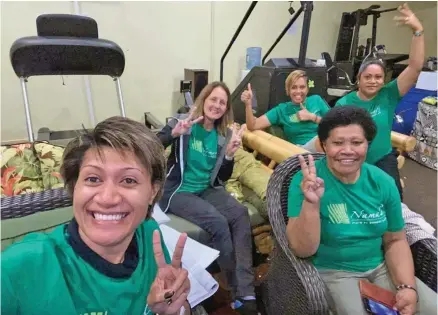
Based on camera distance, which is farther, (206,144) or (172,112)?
(172,112)

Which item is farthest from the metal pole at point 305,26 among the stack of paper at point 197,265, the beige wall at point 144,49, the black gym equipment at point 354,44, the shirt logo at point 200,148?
the stack of paper at point 197,265

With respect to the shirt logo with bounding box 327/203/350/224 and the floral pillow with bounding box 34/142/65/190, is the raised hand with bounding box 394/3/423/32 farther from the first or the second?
the floral pillow with bounding box 34/142/65/190

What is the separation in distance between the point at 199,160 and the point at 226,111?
35 centimetres

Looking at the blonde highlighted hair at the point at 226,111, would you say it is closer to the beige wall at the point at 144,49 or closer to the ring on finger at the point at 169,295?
the ring on finger at the point at 169,295

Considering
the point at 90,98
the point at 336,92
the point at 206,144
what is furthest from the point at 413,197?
the point at 90,98

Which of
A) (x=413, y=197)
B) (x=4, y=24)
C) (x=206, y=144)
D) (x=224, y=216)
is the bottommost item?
(x=413, y=197)

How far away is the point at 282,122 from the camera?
8.59 ft

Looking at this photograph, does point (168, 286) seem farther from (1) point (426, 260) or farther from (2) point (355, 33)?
(2) point (355, 33)

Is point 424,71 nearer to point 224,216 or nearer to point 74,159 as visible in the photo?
point 224,216

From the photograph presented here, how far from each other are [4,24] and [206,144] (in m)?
2.36

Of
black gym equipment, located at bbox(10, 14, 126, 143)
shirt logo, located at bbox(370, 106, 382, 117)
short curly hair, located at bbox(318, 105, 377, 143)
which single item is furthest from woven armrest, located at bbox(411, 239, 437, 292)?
black gym equipment, located at bbox(10, 14, 126, 143)

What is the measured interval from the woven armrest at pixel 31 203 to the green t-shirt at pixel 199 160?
0.82m

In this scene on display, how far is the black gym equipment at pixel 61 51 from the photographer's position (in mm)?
1891

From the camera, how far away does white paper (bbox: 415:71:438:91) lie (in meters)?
3.89
